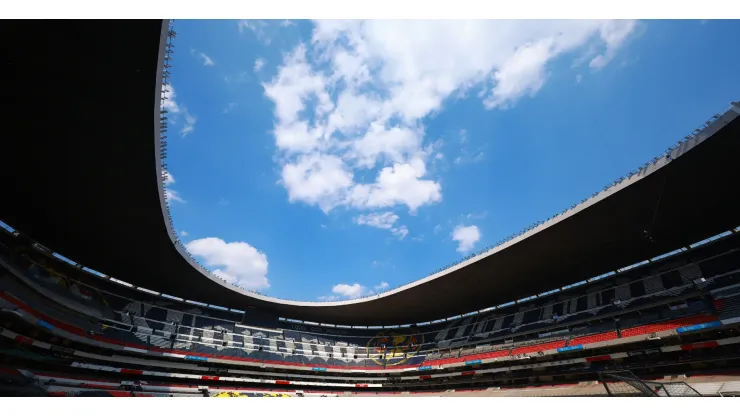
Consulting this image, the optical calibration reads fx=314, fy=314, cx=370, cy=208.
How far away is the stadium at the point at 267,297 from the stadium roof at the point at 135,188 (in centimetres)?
9

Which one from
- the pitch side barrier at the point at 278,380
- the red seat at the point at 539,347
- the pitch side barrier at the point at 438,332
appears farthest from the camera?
the pitch side barrier at the point at 438,332

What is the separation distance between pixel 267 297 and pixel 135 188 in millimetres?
21068

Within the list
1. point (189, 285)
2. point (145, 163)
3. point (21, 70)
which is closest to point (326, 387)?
point (189, 285)

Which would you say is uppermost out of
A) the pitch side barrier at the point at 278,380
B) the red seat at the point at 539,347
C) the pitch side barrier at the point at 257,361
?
the red seat at the point at 539,347

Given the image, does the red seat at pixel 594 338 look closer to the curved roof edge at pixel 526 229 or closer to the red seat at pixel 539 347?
the red seat at pixel 539 347

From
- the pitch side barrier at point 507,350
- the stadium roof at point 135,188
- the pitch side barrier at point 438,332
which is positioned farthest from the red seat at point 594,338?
the stadium roof at point 135,188

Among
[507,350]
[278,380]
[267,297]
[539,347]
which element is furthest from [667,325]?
[267,297]

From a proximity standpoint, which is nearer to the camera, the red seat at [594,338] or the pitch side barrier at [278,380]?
the pitch side barrier at [278,380]

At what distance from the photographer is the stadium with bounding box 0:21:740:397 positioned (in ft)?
41.8

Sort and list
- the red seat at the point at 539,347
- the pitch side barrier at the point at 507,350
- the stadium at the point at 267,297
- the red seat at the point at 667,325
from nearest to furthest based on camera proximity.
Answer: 1. the stadium at the point at 267,297
2. the red seat at the point at 667,325
3. the pitch side barrier at the point at 507,350
4. the red seat at the point at 539,347

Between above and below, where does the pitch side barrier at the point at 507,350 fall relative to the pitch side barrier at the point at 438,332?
below

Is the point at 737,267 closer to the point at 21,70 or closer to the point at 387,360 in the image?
the point at 387,360

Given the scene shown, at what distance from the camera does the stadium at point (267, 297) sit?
41.8ft

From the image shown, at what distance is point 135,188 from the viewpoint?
1655 centimetres
